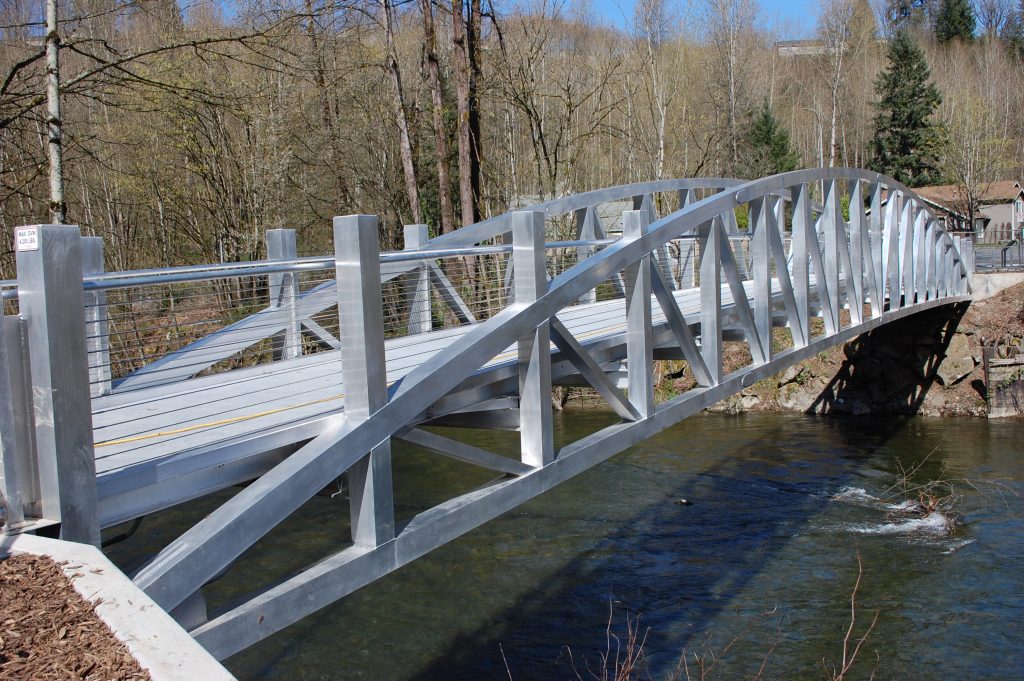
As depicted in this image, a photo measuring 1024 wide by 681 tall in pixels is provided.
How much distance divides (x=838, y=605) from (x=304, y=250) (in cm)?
1892

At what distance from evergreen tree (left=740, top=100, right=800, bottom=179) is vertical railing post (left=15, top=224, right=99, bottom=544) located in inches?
1548

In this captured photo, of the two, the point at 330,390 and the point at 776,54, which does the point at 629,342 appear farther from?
the point at 776,54

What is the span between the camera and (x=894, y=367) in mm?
22547

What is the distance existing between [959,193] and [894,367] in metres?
28.2

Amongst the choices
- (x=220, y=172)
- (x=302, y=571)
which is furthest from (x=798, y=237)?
(x=220, y=172)

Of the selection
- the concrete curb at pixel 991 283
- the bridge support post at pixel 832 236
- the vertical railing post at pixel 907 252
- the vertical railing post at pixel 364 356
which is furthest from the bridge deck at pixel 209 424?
the concrete curb at pixel 991 283

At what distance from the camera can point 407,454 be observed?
18.2 m

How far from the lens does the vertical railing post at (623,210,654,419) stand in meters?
6.92

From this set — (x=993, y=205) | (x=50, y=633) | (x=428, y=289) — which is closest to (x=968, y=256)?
(x=428, y=289)

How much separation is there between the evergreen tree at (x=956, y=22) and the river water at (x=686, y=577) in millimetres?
55209

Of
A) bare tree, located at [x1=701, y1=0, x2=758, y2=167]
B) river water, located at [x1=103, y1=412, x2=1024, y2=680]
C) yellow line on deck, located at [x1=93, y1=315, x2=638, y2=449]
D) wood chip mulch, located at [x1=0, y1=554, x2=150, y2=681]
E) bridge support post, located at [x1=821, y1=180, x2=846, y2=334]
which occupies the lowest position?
river water, located at [x1=103, y1=412, x2=1024, y2=680]

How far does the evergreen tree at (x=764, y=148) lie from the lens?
40938 mm

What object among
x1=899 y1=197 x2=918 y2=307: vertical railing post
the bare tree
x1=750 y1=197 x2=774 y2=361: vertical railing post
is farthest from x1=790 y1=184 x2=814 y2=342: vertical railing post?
the bare tree

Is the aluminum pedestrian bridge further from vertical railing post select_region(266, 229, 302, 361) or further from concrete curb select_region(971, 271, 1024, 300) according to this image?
concrete curb select_region(971, 271, 1024, 300)
